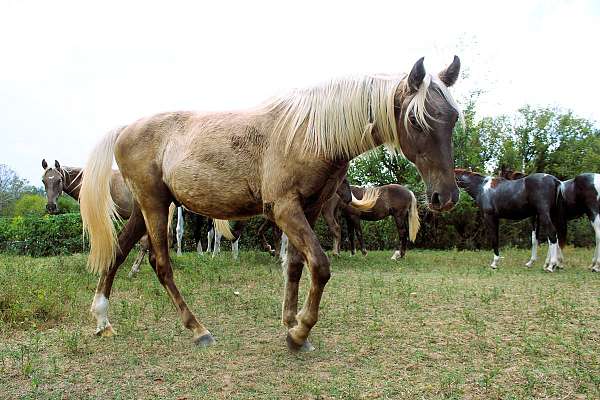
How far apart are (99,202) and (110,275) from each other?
73 centimetres

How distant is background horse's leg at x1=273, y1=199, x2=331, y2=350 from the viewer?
331 cm

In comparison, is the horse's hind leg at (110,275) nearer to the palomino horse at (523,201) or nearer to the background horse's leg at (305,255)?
the background horse's leg at (305,255)

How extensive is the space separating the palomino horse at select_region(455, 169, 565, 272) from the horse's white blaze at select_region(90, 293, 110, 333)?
772cm

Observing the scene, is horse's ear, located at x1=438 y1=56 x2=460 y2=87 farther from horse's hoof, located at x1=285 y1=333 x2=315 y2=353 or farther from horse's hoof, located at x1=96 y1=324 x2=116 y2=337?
horse's hoof, located at x1=96 y1=324 x2=116 y2=337

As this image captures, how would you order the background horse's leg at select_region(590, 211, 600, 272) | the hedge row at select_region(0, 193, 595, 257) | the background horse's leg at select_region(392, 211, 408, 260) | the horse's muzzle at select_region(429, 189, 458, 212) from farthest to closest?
the hedge row at select_region(0, 193, 595, 257) < the background horse's leg at select_region(392, 211, 408, 260) < the background horse's leg at select_region(590, 211, 600, 272) < the horse's muzzle at select_region(429, 189, 458, 212)

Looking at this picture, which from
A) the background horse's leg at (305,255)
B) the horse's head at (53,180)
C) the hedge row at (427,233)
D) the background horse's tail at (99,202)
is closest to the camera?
the background horse's leg at (305,255)

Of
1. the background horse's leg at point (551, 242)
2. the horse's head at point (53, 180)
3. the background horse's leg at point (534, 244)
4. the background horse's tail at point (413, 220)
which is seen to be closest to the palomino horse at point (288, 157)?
the horse's head at point (53, 180)

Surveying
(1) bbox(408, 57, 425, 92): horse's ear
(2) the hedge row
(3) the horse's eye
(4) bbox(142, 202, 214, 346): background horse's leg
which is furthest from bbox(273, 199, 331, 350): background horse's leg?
(2) the hedge row

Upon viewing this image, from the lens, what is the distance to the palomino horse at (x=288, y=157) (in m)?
3.21

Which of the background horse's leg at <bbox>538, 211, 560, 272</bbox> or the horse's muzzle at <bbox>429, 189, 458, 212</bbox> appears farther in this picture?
the background horse's leg at <bbox>538, 211, 560, 272</bbox>

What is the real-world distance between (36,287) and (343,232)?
1275cm

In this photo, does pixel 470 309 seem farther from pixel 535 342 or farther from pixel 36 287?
pixel 36 287

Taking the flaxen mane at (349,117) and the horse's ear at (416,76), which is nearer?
the horse's ear at (416,76)

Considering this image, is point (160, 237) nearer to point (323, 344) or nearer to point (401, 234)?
point (323, 344)
